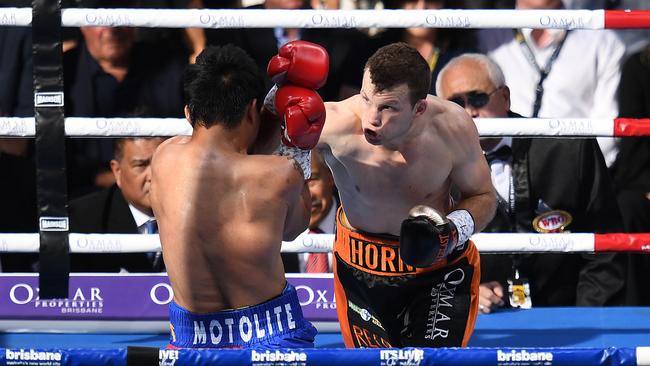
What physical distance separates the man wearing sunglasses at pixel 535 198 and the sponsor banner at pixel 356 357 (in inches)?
75.5

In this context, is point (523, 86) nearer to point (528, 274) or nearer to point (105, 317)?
point (528, 274)

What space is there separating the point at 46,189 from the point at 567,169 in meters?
1.97

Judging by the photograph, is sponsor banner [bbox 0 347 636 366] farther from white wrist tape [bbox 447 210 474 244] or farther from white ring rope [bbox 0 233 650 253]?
white ring rope [bbox 0 233 650 253]

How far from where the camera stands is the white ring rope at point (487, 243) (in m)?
3.86

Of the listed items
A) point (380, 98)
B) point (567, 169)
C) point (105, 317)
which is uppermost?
point (380, 98)

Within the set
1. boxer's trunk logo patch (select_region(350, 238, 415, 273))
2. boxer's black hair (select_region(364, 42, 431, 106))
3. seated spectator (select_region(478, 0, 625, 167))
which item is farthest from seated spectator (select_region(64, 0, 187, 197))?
boxer's black hair (select_region(364, 42, 431, 106))

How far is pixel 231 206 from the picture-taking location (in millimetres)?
2727

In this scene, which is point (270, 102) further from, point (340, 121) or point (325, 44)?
point (325, 44)

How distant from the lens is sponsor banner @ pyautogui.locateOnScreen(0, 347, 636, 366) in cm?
227

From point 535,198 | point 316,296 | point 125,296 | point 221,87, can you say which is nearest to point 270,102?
point 221,87

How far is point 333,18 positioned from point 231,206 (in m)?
1.37

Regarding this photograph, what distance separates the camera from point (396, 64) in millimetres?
3152

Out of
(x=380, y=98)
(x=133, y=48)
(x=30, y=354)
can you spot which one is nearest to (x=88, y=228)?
(x=133, y=48)

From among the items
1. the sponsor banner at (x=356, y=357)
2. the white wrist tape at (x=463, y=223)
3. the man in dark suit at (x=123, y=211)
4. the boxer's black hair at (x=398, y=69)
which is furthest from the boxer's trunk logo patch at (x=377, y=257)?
the man in dark suit at (x=123, y=211)
